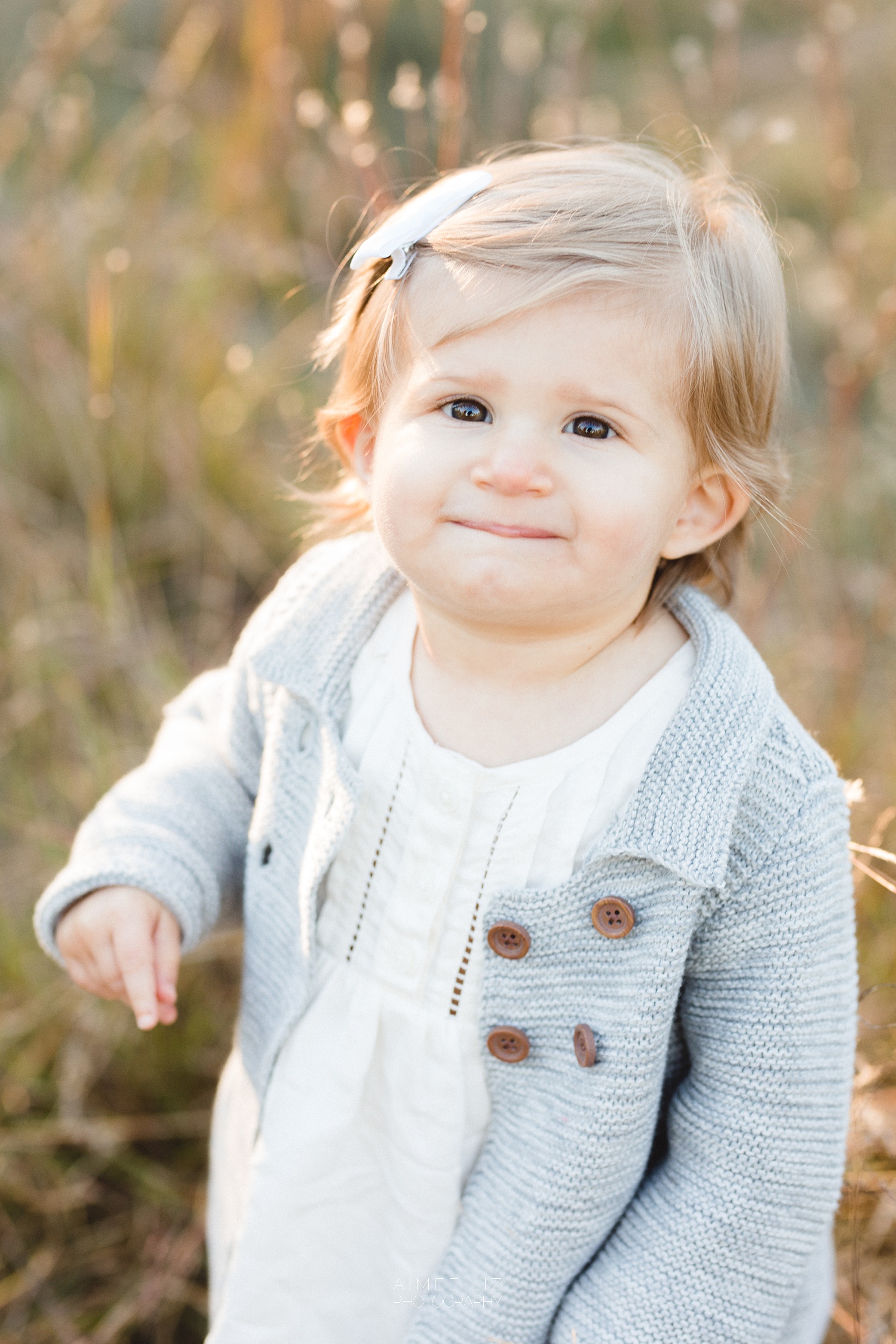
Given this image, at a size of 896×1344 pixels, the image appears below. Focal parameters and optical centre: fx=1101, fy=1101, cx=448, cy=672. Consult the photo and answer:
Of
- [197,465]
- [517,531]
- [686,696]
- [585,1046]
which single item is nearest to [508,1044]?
[585,1046]

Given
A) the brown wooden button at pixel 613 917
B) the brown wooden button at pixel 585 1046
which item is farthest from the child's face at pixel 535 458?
the brown wooden button at pixel 585 1046

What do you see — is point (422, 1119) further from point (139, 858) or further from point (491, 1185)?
point (139, 858)

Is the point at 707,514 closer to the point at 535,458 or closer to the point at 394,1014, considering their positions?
the point at 535,458

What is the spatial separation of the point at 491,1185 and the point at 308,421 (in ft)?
6.28

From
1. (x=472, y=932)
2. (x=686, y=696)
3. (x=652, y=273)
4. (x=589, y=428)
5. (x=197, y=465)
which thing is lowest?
(x=197, y=465)

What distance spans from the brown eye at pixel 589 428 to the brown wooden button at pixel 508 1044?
1.78 feet

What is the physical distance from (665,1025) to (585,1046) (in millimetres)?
75

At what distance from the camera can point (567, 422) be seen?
0.93m

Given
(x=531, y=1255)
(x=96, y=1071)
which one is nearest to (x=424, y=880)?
(x=531, y=1255)

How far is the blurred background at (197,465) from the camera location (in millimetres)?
1585

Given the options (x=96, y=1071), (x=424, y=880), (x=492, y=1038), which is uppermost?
(x=424, y=880)

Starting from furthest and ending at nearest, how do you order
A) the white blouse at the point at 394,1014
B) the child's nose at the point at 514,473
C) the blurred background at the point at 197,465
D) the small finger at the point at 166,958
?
the blurred background at the point at 197,465 → the small finger at the point at 166,958 → the white blouse at the point at 394,1014 → the child's nose at the point at 514,473

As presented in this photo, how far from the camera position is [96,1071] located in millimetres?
1705

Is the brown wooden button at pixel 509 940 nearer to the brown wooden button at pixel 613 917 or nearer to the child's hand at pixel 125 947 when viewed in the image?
the brown wooden button at pixel 613 917
